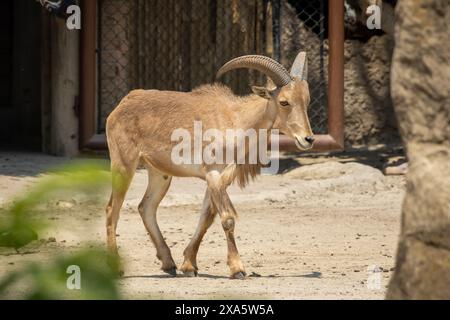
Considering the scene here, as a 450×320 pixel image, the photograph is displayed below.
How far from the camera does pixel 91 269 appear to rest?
212cm

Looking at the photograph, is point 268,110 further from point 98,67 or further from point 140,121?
point 98,67

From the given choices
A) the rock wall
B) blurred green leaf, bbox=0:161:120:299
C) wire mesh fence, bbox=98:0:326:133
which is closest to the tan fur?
the rock wall

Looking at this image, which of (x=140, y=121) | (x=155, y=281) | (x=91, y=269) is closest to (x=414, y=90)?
(x=91, y=269)

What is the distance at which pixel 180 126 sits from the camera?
8.66m

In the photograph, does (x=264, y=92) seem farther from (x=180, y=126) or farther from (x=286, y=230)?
(x=286, y=230)

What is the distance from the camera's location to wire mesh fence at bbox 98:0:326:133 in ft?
45.8

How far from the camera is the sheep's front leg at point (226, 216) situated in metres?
8.09

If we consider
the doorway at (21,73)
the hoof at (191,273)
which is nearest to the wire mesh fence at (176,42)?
the doorway at (21,73)

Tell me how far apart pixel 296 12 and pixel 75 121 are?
3538mm

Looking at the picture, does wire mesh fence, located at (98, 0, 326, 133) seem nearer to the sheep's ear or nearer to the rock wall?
the sheep's ear

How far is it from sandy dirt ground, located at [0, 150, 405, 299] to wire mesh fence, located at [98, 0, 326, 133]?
1.46 meters

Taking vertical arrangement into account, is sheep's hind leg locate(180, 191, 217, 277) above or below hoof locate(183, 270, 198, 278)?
above

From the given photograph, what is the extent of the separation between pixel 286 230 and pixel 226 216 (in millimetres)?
2352

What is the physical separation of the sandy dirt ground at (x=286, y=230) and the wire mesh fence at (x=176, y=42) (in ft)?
4.79
